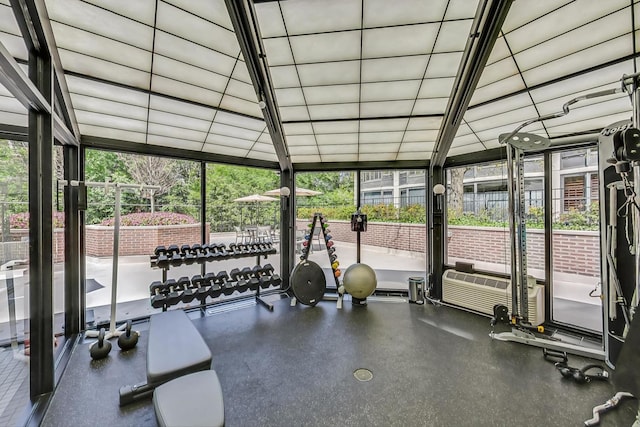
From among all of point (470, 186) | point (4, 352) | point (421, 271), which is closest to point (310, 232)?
point (421, 271)

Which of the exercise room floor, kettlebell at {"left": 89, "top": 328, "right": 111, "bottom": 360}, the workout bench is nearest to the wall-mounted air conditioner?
the exercise room floor

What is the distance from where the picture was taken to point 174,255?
149 inches

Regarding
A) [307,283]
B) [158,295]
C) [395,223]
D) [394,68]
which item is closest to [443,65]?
[394,68]

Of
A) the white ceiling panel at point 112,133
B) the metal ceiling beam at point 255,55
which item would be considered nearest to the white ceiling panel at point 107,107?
the white ceiling panel at point 112,133

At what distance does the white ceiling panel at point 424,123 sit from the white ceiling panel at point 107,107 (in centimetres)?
352

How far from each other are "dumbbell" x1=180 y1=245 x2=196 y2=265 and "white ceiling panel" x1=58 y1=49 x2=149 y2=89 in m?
2.16

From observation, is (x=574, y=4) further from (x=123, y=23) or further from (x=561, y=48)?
(x=123, y=23)

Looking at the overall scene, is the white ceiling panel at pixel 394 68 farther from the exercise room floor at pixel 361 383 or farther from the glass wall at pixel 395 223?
the exercise room floor at pixel 361 383

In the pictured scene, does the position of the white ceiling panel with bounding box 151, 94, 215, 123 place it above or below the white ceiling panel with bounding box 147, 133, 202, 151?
above

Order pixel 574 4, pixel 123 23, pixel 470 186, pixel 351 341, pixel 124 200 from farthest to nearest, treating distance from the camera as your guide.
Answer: pixel 470 186 < pixel 124 200 < pixel 351 341 < pixel 123 23 < pixel 574 4

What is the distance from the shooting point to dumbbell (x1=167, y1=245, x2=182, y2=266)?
3684 mm

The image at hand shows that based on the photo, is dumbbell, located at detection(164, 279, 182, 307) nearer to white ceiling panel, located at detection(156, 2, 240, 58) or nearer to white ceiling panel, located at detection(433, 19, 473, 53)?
white ceiling panel, located at detection(156, 2, 240, 58)

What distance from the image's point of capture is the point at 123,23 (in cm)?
219

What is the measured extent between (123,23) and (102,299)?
376 cm
